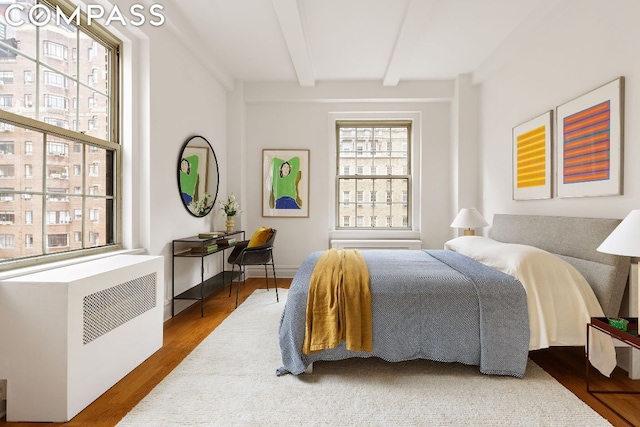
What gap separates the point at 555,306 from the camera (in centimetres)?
219

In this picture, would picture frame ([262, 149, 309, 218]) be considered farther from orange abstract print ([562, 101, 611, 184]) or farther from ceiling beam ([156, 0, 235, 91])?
orange abstract print ([562, 101, 611, 184])

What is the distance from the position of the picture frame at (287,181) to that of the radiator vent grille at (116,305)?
289cm

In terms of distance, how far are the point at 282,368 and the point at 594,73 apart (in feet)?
10.1

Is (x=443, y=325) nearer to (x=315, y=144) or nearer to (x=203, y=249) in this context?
(x=203, y=249)

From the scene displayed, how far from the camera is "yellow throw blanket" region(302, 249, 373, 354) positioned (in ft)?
7.05

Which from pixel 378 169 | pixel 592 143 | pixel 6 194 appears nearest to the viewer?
pixel 6 194

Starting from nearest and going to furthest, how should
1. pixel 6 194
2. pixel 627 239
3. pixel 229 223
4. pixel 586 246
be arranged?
pixel 627 239, pixel 6 194, pixel 586 246, pixel 229 223

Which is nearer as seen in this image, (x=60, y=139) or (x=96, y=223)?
(x=60, y=139)

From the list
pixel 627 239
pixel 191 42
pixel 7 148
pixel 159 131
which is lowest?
pixel 627 239

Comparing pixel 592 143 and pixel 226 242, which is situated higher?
pixel 592 143

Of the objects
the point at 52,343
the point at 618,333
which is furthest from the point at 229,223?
the point at 618,333

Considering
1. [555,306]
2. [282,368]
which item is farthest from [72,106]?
[555,306]

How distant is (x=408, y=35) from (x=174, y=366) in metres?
3.66

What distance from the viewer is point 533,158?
11.1 ft
